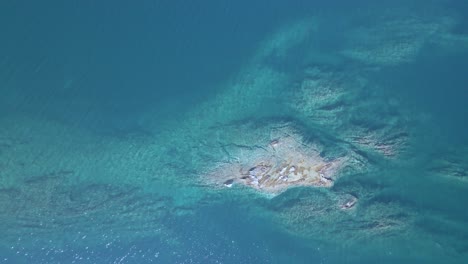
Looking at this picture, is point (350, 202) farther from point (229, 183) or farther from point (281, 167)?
point (229, 183)

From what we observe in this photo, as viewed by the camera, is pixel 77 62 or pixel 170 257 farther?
pixel 170 257

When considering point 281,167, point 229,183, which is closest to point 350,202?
point 281,167

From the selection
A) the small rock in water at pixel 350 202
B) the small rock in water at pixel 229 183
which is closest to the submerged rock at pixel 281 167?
the small rock in water at pixel 229 183

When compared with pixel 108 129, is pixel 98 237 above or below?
below

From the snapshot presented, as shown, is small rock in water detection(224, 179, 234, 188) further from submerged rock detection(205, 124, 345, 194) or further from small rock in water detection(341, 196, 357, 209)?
small rock in water detection(341, 196, 357, 209)

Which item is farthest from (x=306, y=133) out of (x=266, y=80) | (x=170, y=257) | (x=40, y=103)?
(x=40, y=103)

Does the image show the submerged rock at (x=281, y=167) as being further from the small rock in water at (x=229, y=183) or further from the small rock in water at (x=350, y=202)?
the small rock in water at (x=350, y=202)

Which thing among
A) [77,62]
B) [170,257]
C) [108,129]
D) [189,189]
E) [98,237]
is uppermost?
[77,62]

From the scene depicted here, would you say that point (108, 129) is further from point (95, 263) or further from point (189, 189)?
point (95, 263)
